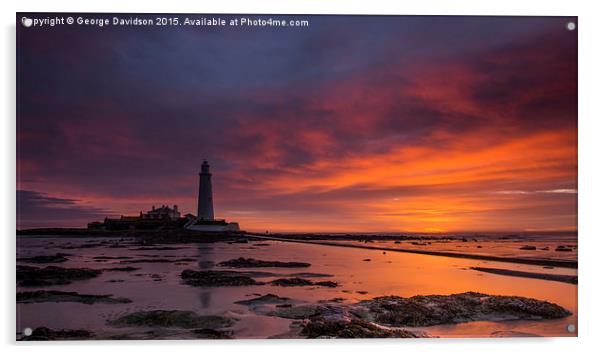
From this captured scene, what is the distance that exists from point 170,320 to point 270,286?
37.3 inches

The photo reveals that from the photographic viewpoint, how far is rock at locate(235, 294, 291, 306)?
451 centimetres

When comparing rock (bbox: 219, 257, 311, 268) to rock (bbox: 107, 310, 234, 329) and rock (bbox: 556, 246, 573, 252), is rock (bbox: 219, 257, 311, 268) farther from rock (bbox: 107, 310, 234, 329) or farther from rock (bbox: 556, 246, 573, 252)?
rock (bbox: 556, 246, 573, 252)

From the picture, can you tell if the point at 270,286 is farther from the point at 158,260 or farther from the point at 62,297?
the point at 62,297

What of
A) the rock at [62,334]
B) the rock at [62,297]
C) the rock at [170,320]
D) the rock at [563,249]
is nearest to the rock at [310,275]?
the rock at [170,320]

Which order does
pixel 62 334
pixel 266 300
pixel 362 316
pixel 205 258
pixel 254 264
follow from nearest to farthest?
pixel 62 334
pixel 362 316
pixel 266 300
pixel 254 264
pixel 205 258

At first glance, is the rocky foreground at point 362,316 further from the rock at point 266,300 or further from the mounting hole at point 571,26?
the mounting hole at point 571,26

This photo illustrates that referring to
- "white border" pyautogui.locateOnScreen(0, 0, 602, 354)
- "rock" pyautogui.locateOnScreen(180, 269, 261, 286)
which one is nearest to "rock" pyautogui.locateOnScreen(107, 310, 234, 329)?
"white border" pyautogui.locateOnScreen(0, 0, 602, 354)

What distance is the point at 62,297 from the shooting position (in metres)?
4.37

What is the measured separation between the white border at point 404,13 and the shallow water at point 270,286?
120 millimetres

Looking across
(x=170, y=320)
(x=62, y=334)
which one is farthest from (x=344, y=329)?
(x=62, y=334)

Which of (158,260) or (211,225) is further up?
(211,225)

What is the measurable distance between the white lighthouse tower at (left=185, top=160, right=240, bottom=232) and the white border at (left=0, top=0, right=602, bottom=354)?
1065 millimetres

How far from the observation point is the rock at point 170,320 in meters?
4.33

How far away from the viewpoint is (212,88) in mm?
4691
